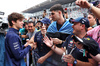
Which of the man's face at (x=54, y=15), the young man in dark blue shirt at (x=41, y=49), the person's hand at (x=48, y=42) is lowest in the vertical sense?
the young man in dark blue shirt at (x=41, y=49)

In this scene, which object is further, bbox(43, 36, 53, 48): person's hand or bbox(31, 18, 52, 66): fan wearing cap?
bbox(31, 18, 52, 66): fan wearing cap

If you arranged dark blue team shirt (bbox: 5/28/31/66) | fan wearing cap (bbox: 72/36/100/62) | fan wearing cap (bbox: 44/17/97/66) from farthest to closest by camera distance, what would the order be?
dark blue team shirt (bbox: 5/28/31/66), fan wearing cap (bbox: 44/17/97/66), fan wearing cap (bbox: 72/36/100/62)

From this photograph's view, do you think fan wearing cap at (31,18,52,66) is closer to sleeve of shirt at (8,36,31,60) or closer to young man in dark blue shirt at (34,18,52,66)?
young man in dark blue shirt at (34,18,52,66)

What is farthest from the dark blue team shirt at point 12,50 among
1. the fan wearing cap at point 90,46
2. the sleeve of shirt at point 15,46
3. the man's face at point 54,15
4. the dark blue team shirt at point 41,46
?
the fan wearing cap at point 90,46

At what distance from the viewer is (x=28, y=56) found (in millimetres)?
2693

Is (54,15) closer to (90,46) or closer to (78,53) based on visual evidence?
(78,53)

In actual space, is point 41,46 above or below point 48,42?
below

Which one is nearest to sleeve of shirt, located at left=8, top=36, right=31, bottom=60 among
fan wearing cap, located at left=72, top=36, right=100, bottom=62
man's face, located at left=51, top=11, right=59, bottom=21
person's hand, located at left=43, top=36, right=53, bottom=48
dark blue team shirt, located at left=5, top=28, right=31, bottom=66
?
dark blue team shirt, located at left=5, top=28, right=31, bottom=66

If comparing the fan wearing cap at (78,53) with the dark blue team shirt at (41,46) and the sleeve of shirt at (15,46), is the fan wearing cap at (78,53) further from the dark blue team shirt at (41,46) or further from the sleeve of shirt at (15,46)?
the sleeve of shirt at (15,46)

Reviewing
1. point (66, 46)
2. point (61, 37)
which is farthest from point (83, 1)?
point (61, 37)

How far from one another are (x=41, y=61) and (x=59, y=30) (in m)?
0.79

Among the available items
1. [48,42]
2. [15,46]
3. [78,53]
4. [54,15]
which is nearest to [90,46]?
[78,53]

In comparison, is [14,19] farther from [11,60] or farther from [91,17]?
[91,17]

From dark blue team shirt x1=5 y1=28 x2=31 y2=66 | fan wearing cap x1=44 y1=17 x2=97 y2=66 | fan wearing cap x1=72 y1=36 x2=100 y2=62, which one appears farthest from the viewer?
dark blue team shirt x1=5 y1=28 x2=31 y2=66
